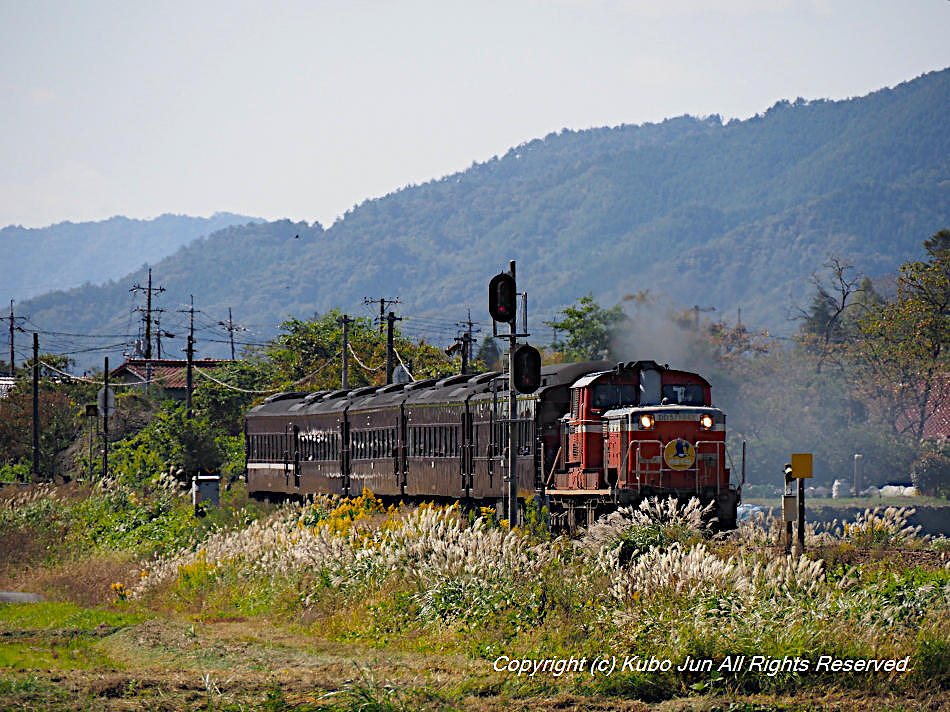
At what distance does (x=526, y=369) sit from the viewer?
20.8 metres

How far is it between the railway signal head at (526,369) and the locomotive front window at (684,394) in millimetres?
Answer: 6289

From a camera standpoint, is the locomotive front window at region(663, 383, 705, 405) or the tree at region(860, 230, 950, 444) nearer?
the locomotive front window at region(663, 383, 705, 405)

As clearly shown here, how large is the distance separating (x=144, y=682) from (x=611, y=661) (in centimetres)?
512

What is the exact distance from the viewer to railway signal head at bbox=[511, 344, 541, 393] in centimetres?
2067

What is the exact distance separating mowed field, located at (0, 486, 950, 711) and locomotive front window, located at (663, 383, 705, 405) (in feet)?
13.0

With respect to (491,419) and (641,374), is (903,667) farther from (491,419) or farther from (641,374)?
(491,419)

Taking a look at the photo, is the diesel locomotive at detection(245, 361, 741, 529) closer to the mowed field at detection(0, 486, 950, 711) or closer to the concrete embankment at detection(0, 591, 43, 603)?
the mowed field at detection(0, 486, 950, 711)

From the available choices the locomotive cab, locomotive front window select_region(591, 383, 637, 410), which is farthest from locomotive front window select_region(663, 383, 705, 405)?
locomotive front window select_region(591, 383, 637, 410)

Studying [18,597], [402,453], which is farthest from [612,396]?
[18,597]

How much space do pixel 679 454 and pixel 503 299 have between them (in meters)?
5.96

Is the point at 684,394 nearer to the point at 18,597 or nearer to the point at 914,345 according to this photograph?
the point at 18,597

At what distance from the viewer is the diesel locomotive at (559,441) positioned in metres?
24.9

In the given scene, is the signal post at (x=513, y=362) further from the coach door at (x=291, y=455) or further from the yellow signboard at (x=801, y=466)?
the coach door at (x=291, y=455)

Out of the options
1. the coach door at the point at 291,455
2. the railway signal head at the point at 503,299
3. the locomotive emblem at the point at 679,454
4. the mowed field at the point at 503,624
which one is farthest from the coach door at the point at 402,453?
the railway signal head at the point at 503,299
